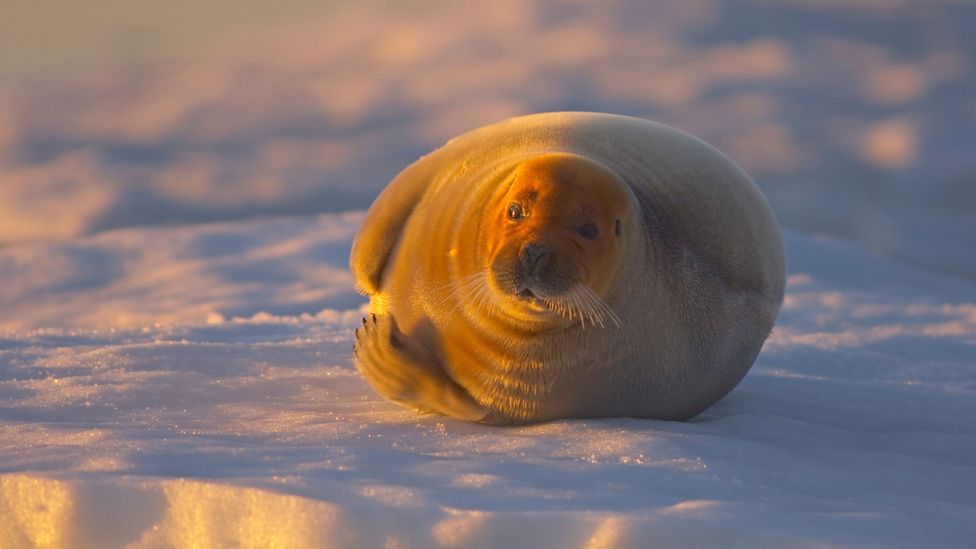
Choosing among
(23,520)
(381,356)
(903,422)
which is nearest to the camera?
(23,520)

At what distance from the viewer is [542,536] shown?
2.52m

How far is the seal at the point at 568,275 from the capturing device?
3.38 meters

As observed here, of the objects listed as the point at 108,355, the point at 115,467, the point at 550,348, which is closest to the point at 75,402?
the point at 108,355

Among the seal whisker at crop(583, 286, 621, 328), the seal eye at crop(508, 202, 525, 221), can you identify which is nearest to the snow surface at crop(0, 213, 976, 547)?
the seal whisker at crop(583, 286, 621, 328)

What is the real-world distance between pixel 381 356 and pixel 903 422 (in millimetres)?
1552

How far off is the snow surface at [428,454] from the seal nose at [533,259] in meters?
0.43

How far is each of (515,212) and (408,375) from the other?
57 centimetres

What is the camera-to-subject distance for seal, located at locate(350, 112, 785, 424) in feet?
11.1

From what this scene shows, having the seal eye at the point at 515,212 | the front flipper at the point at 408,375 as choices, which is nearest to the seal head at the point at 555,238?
the seal eye at the point at 515,212

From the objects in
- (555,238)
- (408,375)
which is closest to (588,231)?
(555,238)

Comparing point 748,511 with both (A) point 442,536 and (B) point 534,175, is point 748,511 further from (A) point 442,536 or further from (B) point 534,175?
(B) point 534,175

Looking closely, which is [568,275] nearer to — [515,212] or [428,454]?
[515,212]

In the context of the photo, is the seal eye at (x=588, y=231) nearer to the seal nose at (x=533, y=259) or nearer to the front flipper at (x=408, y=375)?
the seal nose at (x=533, y=259)

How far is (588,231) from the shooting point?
3357mm
